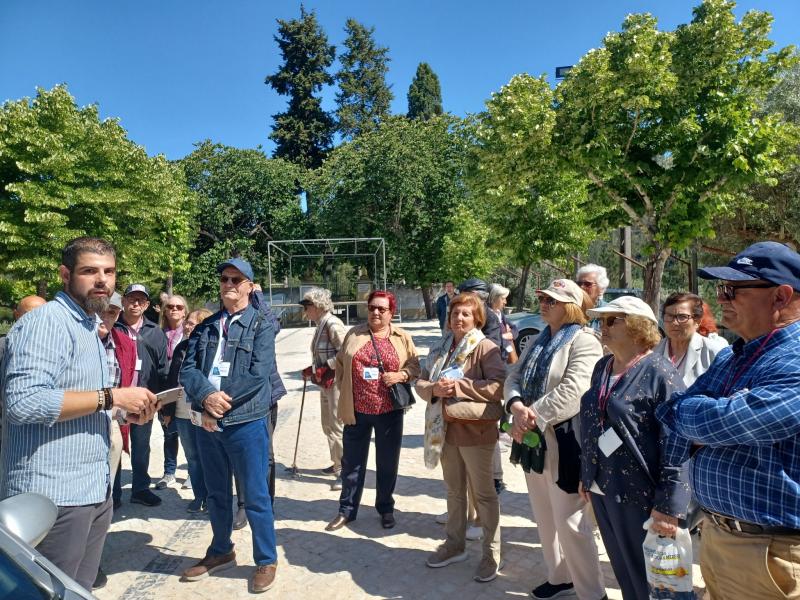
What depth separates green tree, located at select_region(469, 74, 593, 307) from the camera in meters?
10.6

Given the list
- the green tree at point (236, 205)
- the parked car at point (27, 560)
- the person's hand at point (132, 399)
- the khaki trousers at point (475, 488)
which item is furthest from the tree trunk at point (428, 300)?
the parked car at point (27, 560)

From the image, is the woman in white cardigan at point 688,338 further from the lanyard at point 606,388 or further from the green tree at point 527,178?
the green tree at point 527,178

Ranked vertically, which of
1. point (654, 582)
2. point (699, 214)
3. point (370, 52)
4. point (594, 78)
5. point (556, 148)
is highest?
point (370, 52)

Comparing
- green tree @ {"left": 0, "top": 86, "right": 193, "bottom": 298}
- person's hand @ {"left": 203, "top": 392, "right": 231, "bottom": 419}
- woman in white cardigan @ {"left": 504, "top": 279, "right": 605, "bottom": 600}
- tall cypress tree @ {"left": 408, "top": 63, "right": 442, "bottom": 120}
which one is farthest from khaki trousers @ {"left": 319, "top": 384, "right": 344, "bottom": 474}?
tall cypress tree @ {"left": 408, "top": 63, "right": 442, "bottom": 120}

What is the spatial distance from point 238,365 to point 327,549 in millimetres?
1681

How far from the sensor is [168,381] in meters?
5.18

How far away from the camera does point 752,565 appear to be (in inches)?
73.3

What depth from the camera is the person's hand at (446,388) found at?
363 centimetres

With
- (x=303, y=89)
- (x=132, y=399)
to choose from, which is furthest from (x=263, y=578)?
(x=303, y=89)

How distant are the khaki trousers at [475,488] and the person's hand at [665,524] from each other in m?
1.31

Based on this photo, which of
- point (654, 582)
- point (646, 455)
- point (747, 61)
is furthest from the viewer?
point (747, 61)

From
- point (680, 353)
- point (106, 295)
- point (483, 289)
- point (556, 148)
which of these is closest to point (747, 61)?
point (556, 148)

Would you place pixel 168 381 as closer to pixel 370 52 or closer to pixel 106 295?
pixel 106 295

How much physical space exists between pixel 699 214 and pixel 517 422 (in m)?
7.98
